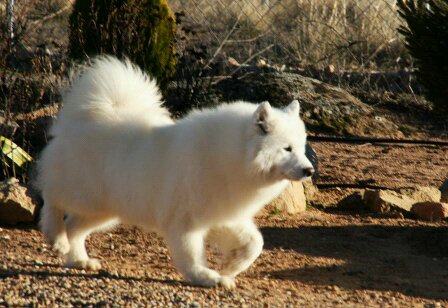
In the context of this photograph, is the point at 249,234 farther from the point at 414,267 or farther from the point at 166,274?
the point at 414,267

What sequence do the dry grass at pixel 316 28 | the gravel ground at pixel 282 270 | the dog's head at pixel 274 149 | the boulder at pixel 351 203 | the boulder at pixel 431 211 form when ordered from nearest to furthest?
the gravel ground at pixel 282 270
the dog's head at pixel 274 149
the boulder at pixel 431 211
the boulder at pixel 351 203
the dry grass at pixel 316 28

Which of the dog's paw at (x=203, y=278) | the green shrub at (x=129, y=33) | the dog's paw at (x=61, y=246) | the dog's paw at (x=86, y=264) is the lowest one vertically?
the dog's paw at (x=203, y=278)

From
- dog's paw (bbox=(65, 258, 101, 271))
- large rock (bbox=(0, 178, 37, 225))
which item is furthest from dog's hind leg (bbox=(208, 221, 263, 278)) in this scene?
large rock (bbox=(0, 178, 37, 225))

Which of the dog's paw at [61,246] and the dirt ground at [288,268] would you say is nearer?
the dirt ground at [288,268]

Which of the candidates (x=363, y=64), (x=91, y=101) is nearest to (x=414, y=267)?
(x=91, y=101)

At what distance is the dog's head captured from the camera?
6.12 meters

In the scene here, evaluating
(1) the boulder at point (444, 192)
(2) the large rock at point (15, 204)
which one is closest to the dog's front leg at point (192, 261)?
(2) the large rock at point (15, 204)

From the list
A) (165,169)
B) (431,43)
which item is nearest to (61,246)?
(165,169)

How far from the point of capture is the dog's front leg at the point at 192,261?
6.21m

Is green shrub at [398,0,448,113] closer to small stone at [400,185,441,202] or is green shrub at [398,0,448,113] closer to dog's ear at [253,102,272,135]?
small stone at [400,185,441,202]

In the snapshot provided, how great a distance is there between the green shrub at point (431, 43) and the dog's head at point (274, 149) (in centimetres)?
273

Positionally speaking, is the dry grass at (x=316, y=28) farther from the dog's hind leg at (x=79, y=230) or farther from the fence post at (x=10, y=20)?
the dog's hind leg at (x=79, y=230)

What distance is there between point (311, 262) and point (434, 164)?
3.99 m

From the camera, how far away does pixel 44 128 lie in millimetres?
9609
